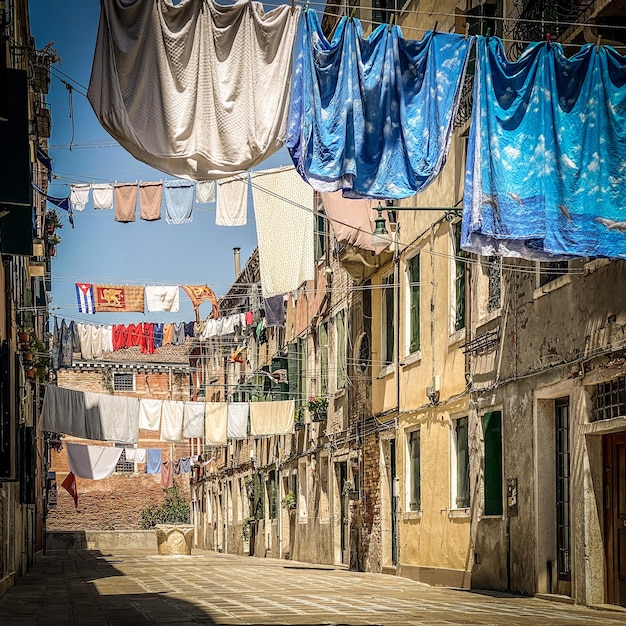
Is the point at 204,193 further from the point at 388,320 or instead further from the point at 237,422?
the point at 237,422

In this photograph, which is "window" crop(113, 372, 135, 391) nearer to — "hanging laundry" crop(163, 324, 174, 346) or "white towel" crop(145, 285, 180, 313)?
"hanging laundry" crop(163, 324, 174, 346)

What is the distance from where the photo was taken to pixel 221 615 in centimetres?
1373

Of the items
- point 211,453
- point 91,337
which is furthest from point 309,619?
point 211,453

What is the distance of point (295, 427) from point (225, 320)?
9.53 metres

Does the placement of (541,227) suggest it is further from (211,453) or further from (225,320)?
(211,453)

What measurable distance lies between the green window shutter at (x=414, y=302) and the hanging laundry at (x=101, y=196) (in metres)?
7.42

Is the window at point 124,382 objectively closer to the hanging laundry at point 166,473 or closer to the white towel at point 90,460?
the hanging laundry at point 166,473

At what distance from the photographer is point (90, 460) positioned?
121 feet

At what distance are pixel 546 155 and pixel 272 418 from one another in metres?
22.7

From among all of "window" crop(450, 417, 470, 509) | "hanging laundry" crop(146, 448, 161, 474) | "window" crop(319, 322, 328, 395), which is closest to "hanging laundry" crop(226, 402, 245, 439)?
"window" crop(319, 322, 328, 395)

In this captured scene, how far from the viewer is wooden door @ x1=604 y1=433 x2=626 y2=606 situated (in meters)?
14.5

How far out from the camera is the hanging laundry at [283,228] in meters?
21.5

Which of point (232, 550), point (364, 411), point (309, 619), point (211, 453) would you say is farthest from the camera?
point (211, 453)

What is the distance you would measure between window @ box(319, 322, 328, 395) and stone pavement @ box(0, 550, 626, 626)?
761cm
